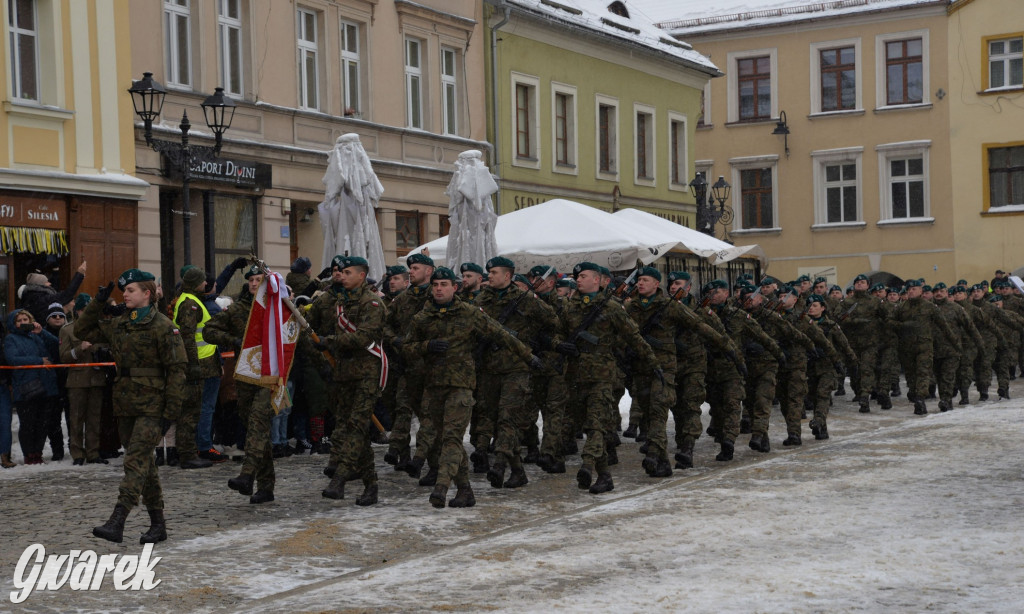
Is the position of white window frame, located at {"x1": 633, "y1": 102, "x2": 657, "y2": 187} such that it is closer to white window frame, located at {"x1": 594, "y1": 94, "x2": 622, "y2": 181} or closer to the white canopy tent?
white window frame, located at {"x1": 594, "y1": 94, "x2": 622, "y2": 181}

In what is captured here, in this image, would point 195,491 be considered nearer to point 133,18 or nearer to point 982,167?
point 133,18

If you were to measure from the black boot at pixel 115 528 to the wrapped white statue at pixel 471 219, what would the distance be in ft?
32.7

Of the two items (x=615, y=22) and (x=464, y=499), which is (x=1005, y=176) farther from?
(x=464, y=499)

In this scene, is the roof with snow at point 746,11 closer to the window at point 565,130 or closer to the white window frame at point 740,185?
the white window frame at point 740,185

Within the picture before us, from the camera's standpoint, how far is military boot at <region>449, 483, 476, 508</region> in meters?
10.6

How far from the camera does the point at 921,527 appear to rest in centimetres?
928

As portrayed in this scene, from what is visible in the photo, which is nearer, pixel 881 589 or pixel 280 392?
pixel 881 589

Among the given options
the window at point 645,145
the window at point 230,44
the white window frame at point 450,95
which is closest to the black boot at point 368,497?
the window at point 230,44

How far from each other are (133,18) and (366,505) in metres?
11.9

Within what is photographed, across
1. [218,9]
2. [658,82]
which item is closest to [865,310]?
[218,9]

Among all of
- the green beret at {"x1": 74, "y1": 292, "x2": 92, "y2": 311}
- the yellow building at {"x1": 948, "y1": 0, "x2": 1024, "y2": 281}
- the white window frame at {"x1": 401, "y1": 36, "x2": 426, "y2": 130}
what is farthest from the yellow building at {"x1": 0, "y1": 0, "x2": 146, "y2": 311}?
the yellow building at {"x1": 948, "y1": 0, "x2": 1024, "y2": 281}

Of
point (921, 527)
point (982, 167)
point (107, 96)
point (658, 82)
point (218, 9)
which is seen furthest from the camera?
point (982, 167)

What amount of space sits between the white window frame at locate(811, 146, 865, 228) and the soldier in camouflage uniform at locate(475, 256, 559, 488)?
3288 cm

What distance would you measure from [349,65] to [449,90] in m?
3.35
